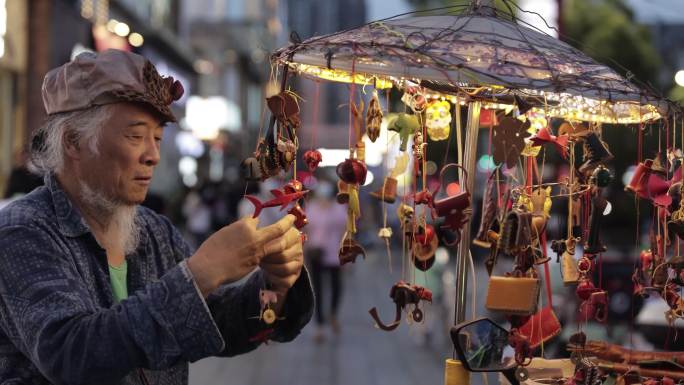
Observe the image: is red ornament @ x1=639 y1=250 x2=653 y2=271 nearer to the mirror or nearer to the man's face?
the mirror

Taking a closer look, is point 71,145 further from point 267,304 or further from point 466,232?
point 466,232

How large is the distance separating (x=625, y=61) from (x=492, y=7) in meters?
26.7

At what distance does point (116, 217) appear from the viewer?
262 cm

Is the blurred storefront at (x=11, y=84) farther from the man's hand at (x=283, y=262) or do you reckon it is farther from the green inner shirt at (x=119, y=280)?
the man's hand at (x=283, y=262)

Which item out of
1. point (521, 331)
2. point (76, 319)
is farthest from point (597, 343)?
point (76, 319)

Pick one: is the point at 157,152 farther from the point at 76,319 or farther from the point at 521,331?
the point at 521,331

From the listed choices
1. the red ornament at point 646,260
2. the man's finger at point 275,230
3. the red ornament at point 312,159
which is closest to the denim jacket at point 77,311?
the man's finger at point 275,230

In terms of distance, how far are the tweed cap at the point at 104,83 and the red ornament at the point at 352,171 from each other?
0.53 metres

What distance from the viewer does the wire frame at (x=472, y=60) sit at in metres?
2.56

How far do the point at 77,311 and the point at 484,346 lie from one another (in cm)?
111

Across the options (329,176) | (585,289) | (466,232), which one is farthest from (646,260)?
(329,176)

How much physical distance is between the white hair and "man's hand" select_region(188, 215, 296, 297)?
0.42 m

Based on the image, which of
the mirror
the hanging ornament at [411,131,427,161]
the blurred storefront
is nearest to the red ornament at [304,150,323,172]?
the hanging ornament at [411,131,427,161]

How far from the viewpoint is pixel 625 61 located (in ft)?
93.8
